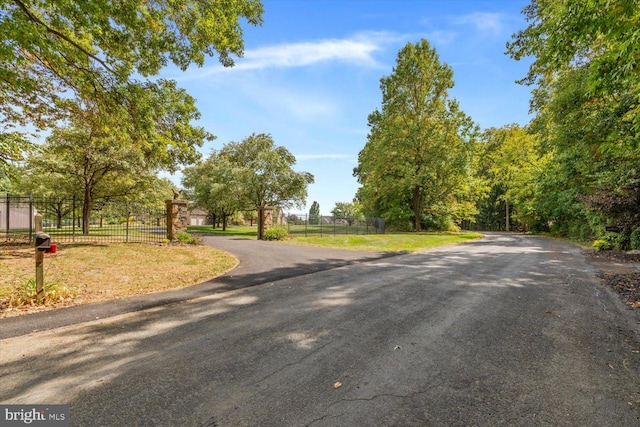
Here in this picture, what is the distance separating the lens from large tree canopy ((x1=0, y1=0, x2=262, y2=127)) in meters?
7.54

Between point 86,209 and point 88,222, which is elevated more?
point 86,209

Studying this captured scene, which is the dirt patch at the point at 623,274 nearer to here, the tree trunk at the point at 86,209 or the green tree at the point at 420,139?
the green tree at the point at 420,139

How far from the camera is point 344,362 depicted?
10.6 ft

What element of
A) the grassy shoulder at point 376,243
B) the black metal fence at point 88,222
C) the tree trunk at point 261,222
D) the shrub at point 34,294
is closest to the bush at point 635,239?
the grassy shoulder at point 376,243

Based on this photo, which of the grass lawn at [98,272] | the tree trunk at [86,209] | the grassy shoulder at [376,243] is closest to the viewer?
the grass lawn at [98,272]

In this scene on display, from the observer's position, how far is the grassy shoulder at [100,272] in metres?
5.61

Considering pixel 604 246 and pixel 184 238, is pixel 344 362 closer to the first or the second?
pixel 184 238

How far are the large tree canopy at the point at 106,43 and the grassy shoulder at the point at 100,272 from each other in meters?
4.87

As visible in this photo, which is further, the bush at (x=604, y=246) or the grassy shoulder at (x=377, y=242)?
the grassy shoulder at (x=377, y=242)

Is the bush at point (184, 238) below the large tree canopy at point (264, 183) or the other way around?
below

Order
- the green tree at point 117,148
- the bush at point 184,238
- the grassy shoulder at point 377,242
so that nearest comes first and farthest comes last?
1. the green tree at point 117,148
2. the bush at point 184,238
3. the grassy shoulder at point 377,242

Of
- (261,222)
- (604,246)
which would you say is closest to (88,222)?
(261,222)

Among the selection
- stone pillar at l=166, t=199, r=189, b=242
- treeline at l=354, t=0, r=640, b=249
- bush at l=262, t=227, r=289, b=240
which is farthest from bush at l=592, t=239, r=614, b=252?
stone pillar at l=166, t=199, r=189, b=242

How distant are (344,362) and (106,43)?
1101cm
